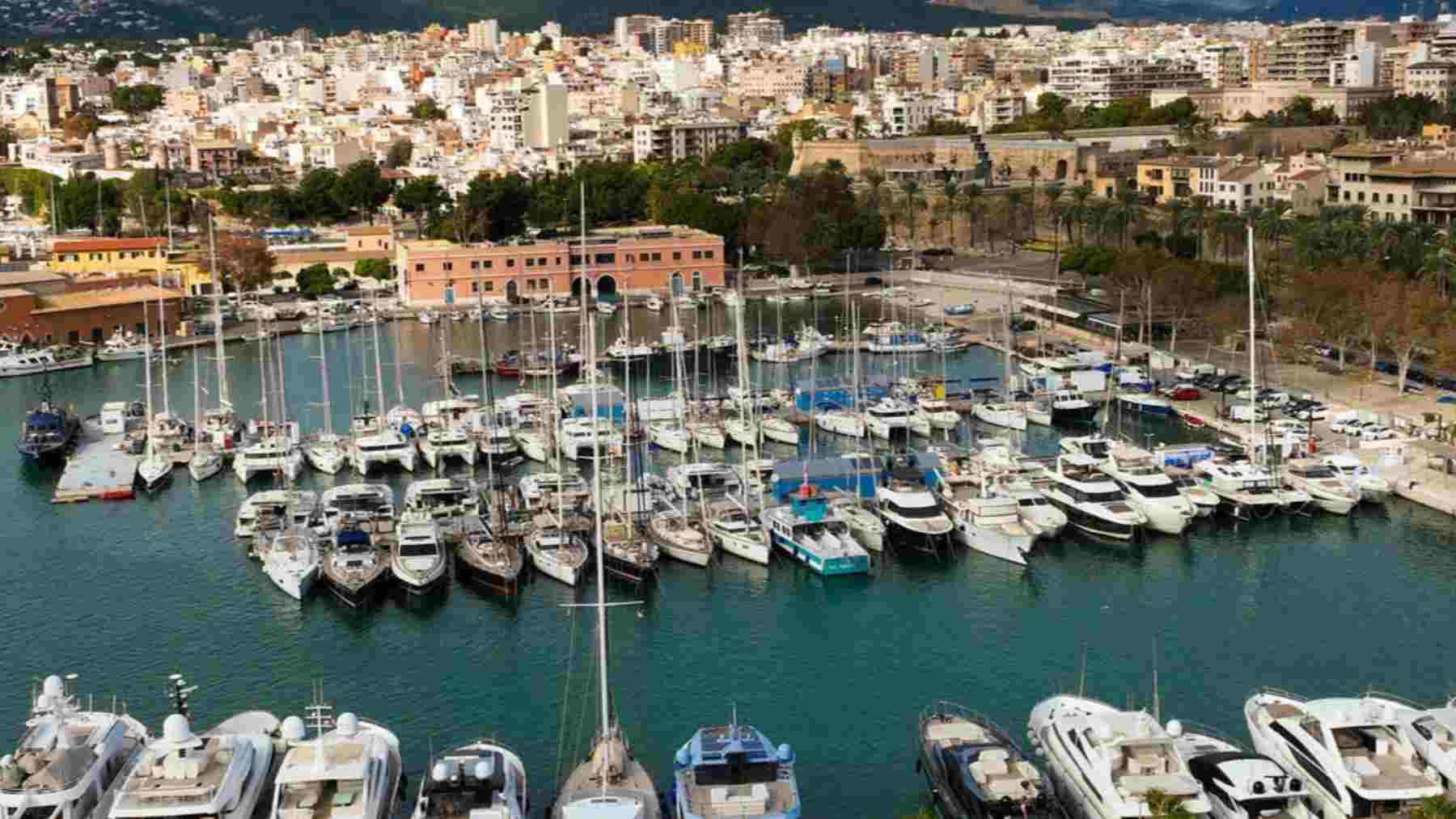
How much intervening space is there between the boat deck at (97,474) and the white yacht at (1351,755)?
13648 millimetres

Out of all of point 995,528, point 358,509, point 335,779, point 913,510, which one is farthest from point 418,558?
point 335,779

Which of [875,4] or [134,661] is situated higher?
[875,4]

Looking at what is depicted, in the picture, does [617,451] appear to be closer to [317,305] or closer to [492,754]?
[492,754]

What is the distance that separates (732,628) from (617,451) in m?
4.79

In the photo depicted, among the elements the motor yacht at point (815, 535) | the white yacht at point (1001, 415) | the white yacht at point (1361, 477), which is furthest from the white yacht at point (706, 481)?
the white yacht at point (1361, 477)

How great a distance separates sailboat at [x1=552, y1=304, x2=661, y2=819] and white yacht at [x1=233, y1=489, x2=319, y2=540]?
281 inches

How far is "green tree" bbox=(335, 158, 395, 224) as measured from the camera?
4844cm

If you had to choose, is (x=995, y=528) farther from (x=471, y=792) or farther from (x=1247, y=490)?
(x=471, y=792)

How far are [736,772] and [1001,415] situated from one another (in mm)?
12513

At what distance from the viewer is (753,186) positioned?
47656 millimetres

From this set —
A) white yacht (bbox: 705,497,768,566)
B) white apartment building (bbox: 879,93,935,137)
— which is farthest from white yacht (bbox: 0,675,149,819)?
white apartment building (bbox: 879,93,935,137)

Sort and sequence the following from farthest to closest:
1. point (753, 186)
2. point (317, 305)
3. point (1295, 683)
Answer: point (753, 186) < point (317, 305) < point (1295, 683)

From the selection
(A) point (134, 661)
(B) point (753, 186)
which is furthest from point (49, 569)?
(B) point (753, 186)

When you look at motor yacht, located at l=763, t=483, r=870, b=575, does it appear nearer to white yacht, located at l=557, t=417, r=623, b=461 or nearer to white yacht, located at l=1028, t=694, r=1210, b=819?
white yacht, located at l=557, t=417, r=623, b=461
